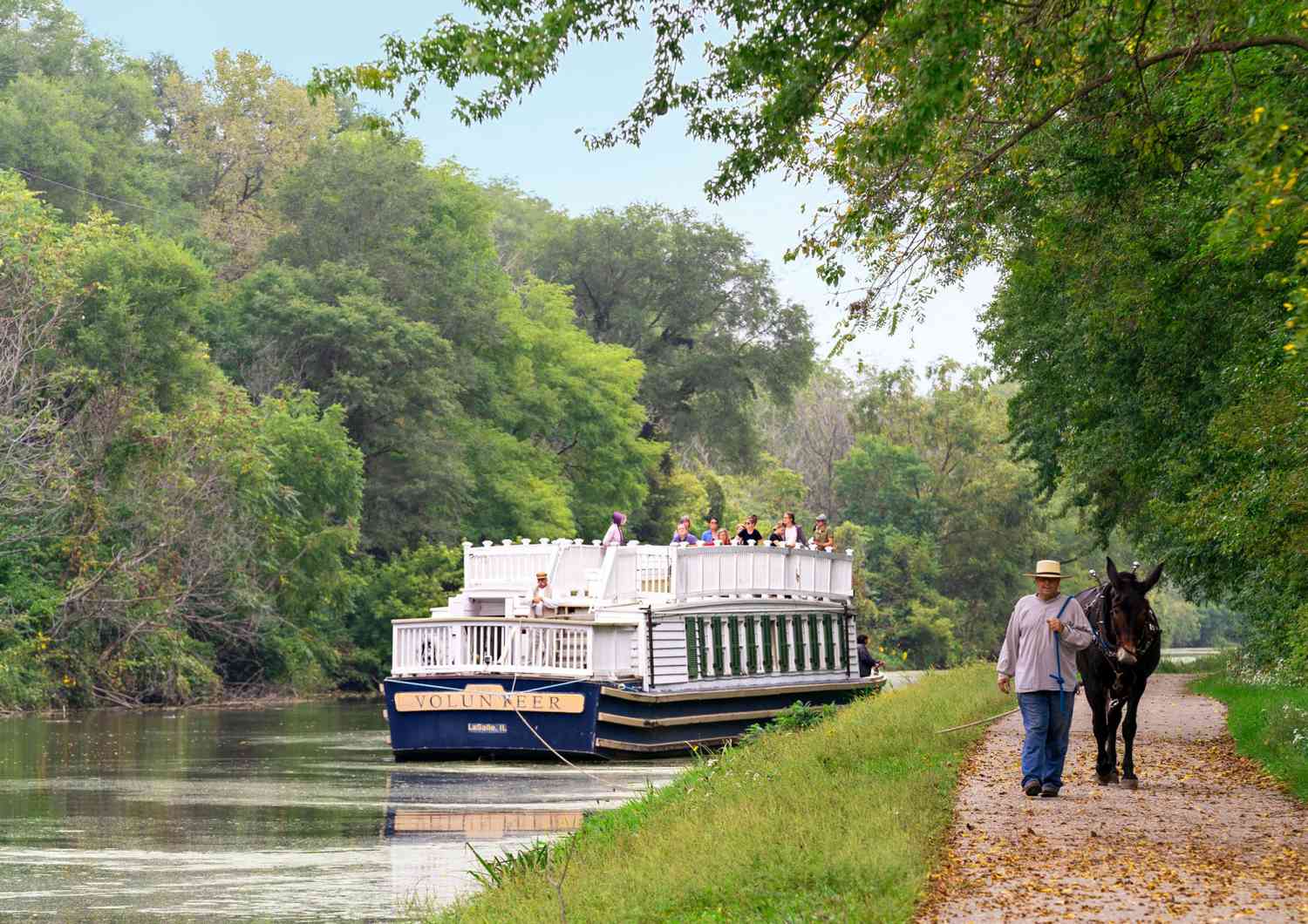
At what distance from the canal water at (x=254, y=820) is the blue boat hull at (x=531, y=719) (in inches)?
18.7

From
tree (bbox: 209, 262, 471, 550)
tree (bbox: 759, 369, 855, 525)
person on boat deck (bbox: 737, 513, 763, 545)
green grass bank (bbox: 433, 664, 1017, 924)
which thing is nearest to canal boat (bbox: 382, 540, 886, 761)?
person on boat deck (bbox: 737, 513, 763, 545)

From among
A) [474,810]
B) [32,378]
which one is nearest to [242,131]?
[32,378]

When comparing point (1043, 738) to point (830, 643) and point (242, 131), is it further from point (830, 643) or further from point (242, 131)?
point (242, 131)

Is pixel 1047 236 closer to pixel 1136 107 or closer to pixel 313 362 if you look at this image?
pixel 1136 107

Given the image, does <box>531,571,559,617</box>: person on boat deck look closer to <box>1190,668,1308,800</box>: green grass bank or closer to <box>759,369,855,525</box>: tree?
<box>1190,668,1308,800</box>: green grass bank

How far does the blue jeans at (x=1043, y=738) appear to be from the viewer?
16750mm

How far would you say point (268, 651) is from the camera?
174ft

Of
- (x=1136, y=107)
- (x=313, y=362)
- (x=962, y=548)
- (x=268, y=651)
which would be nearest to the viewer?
(x=1136, y=107)

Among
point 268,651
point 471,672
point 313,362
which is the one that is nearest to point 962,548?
point 313,362

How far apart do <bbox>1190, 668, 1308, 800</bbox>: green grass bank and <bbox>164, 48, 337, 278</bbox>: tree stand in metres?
51.3

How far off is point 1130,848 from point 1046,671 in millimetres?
3457

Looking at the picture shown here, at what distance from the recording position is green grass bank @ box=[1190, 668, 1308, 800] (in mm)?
19016

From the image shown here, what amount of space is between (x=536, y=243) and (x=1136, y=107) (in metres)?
72.8

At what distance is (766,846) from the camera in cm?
1273
